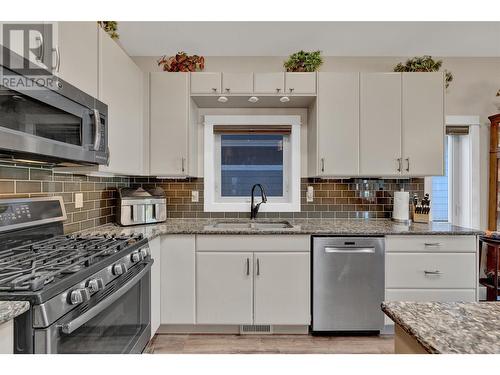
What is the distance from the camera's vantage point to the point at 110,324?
1349mm

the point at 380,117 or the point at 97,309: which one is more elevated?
the point at 380,117

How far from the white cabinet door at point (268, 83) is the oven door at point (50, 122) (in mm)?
1285

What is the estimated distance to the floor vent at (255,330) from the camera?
2365 millimetres

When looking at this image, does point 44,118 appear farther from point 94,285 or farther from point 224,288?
point 224,288

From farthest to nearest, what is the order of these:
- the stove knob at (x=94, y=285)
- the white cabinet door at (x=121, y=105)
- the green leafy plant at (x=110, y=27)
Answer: the green leafy plant at (x=110, y=27) → the white cabinet door at (x=121, y=105) → the stove knob at (x=94, y=285)

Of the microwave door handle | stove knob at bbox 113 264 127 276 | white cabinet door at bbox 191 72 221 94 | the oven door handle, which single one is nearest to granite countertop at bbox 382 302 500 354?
the oven door handle

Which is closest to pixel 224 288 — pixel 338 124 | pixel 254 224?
pixel 254 224

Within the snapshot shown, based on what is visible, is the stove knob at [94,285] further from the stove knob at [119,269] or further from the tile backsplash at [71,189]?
the tile backsplash at [71,189]

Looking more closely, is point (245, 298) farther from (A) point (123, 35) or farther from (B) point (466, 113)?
(B) point (466, 113)

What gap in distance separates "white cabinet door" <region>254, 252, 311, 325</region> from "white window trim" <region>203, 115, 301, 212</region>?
0.72 meters

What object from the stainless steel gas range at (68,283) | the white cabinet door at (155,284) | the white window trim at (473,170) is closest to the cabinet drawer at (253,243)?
the white cabinet door at (155,284)

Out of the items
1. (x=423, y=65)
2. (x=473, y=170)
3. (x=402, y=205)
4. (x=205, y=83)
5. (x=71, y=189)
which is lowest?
Answer: (x=402, y=205)

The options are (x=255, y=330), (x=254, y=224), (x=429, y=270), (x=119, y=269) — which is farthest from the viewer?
(x=254, y=224)

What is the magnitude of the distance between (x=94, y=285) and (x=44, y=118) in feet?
2.44
